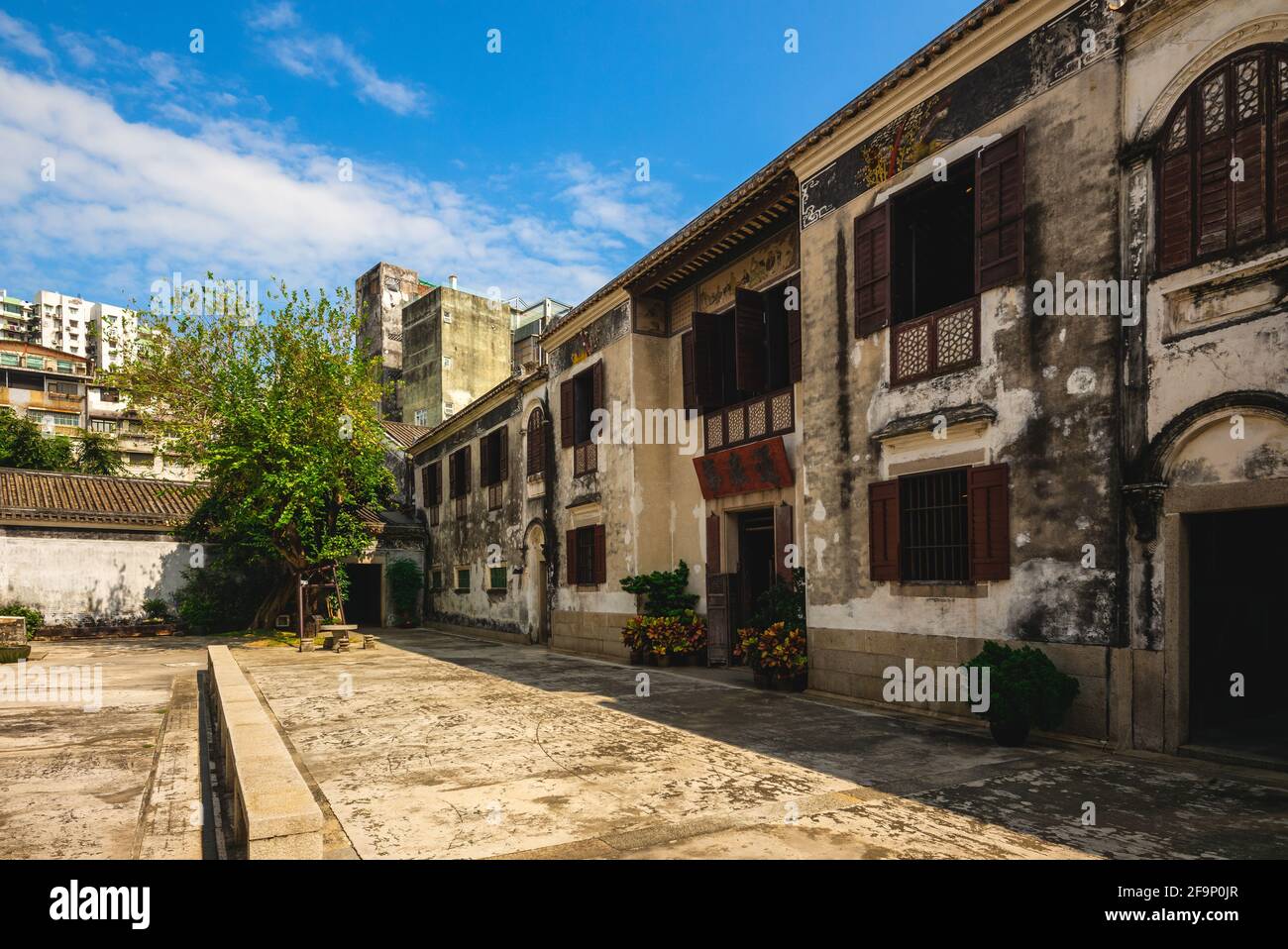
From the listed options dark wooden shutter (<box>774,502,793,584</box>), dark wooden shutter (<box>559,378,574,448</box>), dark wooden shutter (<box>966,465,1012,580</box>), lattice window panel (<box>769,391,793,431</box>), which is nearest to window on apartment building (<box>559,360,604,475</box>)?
dark wooden shutter (<box>559,378,574,448</box>)

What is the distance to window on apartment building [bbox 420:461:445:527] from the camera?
85.6 feet

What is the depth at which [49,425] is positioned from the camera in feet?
168

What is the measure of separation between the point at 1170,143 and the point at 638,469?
9.42 metres

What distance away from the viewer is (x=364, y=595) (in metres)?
27.1

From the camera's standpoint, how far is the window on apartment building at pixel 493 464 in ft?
67.8

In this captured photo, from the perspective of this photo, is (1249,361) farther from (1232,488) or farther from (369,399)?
(369,399)

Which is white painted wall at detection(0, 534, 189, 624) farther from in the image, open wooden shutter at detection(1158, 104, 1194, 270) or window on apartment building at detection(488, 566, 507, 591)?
open wooden shutter at detection(1158, 104, 1194, 270)

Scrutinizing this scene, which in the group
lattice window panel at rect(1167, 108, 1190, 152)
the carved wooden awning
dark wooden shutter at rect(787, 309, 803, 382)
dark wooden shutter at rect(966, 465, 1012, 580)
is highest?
lattice window panel at rect(1167, 108, 1190, 152)

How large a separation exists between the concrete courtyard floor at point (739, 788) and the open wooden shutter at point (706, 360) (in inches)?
213

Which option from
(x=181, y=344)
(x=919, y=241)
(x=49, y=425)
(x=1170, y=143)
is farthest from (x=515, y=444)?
(x=49, y=425)

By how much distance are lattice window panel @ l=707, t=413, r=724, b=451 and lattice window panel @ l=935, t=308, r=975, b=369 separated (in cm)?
489

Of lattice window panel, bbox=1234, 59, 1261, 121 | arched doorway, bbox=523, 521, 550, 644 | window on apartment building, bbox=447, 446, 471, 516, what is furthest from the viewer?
window on apartment building, bbox=447, 446, 471, 516
